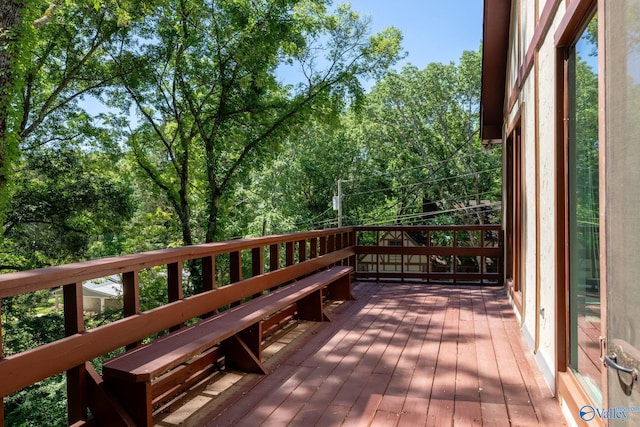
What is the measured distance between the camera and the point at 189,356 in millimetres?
2244

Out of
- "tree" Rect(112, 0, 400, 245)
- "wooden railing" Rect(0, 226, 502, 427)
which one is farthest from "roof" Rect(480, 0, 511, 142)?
"tree" Rect(112, 0, 400, 245)

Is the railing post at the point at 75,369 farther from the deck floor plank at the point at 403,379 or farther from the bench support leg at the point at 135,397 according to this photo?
the deck floor plank at the point at 403,379

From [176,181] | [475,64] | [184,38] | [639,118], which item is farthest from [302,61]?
[639,118]

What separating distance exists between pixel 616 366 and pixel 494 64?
19.0ft

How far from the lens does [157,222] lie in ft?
56.0

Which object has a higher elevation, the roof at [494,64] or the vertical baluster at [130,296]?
the roof at [494,64]

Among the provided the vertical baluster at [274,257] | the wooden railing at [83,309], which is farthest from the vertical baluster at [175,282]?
the vertical baluster at [274,257]

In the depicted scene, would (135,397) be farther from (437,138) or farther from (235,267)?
(437,138)

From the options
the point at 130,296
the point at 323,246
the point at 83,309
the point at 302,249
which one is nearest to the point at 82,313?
the point at 83,309

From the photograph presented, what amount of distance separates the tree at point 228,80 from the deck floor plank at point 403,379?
8.20 metres

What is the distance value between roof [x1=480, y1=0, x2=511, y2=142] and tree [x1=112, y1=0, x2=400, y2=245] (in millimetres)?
5788

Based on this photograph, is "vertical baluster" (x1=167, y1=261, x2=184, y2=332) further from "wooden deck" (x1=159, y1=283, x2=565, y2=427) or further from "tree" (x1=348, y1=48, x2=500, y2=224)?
"tree" (x1=348, y1=48, x2=500, y2=224)

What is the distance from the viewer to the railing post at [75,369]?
1.95 meters

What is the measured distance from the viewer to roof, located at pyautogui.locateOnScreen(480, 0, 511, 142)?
550 centimetres
